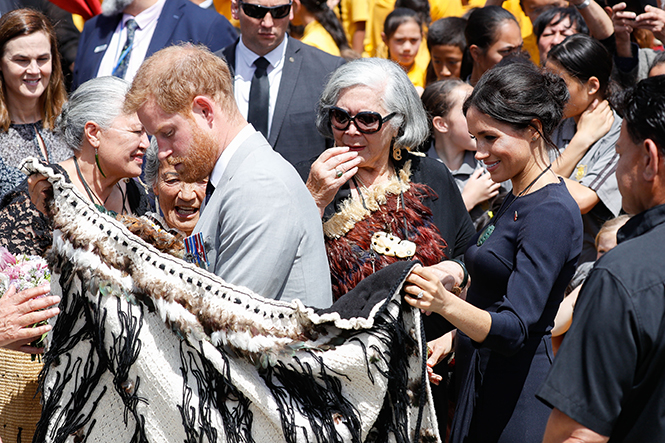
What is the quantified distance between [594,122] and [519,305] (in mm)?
2372

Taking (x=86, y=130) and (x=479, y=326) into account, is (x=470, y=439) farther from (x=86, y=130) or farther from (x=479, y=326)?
(x=86, y=130)

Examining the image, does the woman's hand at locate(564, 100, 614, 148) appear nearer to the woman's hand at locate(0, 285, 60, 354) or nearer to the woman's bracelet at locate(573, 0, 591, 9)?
the woman's bracelet at locate(573, 0, 591, 9)

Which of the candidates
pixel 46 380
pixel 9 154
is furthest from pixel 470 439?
pixel 9 154

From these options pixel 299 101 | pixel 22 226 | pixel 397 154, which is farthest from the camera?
pixel 299 101

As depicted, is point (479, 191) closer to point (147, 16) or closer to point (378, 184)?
point (378, 184)

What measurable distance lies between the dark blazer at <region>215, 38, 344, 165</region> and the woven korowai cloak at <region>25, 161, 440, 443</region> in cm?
219

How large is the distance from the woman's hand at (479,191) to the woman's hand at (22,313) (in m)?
2.53

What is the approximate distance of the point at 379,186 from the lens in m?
3.33

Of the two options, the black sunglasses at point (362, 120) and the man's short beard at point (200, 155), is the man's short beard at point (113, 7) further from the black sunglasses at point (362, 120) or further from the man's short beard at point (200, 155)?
the man's short beard at point (200, 155)

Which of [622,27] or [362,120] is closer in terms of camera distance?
[362,120]

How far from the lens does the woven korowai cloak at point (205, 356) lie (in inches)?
79.2

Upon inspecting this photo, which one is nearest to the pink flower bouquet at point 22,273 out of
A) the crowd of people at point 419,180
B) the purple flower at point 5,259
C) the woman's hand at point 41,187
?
the purple flower at point 5,259

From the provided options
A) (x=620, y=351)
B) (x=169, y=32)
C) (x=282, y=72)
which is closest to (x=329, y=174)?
(x=620, y=351)

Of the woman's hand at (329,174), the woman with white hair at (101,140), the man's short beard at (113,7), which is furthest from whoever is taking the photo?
the man's short beard at (113,7)
